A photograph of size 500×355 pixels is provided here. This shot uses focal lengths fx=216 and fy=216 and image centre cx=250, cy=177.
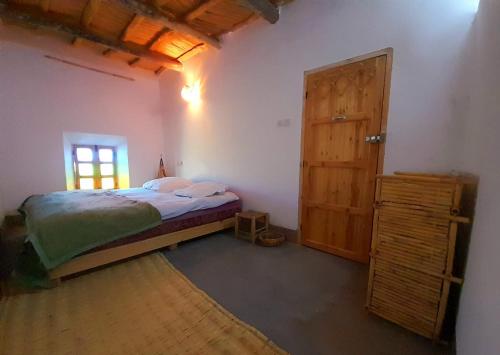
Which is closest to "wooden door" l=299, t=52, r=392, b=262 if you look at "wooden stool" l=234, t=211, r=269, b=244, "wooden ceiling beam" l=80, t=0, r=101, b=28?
"wooden stool" l=234, t=211, r=269, b=244

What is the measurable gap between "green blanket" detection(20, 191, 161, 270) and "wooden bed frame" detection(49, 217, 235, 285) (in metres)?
0.10

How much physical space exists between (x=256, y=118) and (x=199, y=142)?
136cm

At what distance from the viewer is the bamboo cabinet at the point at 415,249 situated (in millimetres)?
1154

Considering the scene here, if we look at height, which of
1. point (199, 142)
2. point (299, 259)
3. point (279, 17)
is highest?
point (279, 17)

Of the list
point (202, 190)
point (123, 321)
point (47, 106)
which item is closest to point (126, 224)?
point (123, 321)

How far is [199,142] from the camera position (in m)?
3.82

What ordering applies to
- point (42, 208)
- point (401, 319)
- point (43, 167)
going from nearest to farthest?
point (401, 319) < point (42, 208) < point (43, 167)

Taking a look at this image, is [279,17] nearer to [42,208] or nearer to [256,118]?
[256,118]

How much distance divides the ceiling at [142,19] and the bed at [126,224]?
2.14 metres

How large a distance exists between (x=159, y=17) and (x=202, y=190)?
214 cm

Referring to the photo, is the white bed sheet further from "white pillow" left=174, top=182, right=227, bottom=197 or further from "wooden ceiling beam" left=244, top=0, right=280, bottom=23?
"wooden ceiling beam" left=244, top=0, right=280, bottom=23

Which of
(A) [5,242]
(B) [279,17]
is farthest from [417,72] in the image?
(A) [5,242]

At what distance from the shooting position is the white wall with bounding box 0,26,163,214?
9.88 feet

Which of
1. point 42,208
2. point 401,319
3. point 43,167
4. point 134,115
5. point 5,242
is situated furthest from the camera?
point 134,115
